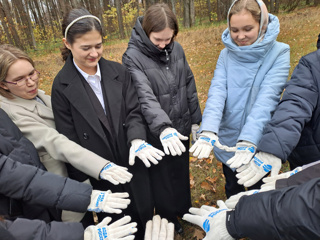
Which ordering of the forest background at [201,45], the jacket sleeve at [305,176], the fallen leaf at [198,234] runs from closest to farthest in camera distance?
the jacket sleeve at [305,176] < the fallen leaf at [198,234] < the forest background at [201,45]

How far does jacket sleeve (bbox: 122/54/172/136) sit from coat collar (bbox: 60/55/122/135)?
20 cm

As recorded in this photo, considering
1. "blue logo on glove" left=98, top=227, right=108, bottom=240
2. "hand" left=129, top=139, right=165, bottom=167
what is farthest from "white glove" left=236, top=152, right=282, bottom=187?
"blue logo on glove" left=98, top=227, right=108, bottom=240

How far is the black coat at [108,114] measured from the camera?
5.49ft

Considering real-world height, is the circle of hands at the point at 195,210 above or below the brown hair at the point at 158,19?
below

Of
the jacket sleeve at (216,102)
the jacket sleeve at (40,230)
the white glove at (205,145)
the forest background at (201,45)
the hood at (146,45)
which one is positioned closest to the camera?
the jacket sleeve at (40,230)

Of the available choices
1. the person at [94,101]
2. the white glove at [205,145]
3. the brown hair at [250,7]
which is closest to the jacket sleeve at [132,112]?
the person at [94,101]

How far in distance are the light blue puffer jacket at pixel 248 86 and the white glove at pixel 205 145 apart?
0.17 ft

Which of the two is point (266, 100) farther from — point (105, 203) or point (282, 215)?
point (105, 203)

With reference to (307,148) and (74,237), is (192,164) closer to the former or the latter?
(307,148)

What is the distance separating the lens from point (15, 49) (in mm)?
1633

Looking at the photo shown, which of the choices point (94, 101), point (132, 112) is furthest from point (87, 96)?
point (132, 112)

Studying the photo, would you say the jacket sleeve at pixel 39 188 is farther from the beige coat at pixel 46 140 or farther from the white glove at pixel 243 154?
the white glove at pixel 243 154

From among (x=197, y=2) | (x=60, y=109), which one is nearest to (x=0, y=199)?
(x=60, y=109)

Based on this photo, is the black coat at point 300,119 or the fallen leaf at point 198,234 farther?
the fallen leaf at point 198,234
